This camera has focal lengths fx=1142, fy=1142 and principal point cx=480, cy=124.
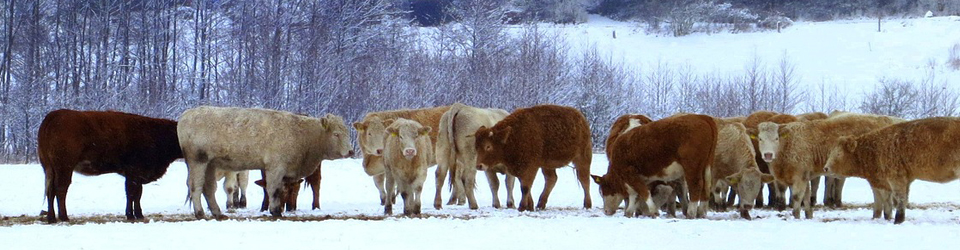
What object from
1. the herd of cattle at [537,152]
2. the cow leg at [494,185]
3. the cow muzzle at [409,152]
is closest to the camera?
the herd of cattle at [537,152]

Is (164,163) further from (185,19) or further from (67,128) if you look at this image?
(185,19)

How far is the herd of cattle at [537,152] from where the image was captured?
15.6m

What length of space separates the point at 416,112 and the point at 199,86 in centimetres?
2569

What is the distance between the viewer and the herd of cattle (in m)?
15.6

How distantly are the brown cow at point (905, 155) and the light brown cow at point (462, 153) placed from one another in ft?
20.5

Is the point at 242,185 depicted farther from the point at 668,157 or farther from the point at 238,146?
the point at 668,157

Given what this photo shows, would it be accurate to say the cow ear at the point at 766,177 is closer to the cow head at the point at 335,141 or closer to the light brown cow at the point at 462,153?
the light brown cow at the point at 462,153

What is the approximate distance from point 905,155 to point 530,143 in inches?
230

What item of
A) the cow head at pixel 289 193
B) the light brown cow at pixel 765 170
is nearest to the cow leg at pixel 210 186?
the cow head at pixel 289 193

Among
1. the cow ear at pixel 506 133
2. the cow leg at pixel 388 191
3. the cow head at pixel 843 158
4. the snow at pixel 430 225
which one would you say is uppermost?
the cow ear at pixel 506 133

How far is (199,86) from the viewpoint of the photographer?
46.3m

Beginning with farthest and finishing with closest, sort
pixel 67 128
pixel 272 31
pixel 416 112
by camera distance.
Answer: pixel 272 31, pixel 416 112, pixel 67 128

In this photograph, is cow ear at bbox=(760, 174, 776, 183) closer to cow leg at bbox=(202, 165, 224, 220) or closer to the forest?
cow leg at bbox=(202, 165, 224, 220)

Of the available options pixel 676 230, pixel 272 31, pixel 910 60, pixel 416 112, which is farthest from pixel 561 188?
pixel 910 60
